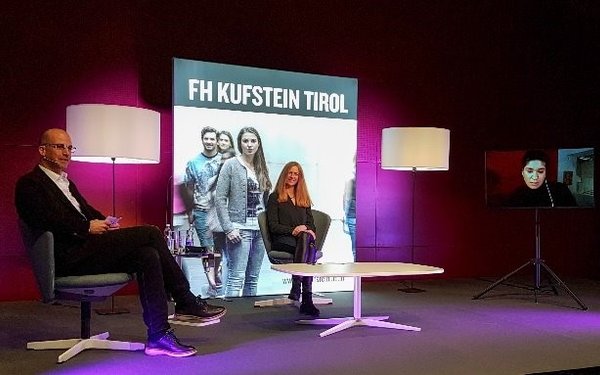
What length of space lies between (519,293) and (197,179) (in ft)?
10.6

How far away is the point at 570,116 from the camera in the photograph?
24.7 feet

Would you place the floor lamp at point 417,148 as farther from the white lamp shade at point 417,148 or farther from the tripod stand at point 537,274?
the tripod stand at point 537,274

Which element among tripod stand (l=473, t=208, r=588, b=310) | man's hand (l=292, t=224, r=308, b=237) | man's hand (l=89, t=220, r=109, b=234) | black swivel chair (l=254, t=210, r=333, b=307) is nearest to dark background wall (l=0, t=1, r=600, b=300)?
black swivel chair (l=254, t=210, r=333, b=307)

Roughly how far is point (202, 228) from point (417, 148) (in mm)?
2086

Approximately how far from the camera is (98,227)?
3203mm

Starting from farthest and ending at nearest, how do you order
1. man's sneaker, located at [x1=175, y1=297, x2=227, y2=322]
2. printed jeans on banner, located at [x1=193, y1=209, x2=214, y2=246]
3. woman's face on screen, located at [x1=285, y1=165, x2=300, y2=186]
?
printed jeans on banner, located at [x1=193, y1=209, x2=214, y2=246] → woman's face on screen, located at [x1=285, y1=165, x2=300, y2=186] → man's sneaker, located at [x1=175, y1=297, x2=227, y2=322]

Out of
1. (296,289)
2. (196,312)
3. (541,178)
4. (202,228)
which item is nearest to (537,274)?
(541,178)

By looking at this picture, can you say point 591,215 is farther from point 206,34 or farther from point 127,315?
point 127,315

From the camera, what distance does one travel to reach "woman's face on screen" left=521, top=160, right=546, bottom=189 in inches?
215

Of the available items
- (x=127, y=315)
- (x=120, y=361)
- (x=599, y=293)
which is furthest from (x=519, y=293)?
(x=120, y=361)

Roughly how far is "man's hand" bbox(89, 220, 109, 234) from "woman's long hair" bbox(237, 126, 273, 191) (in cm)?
231

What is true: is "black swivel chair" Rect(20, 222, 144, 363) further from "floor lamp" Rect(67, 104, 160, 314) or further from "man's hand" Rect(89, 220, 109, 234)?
→ "floor lamp" Rect(67, 104, 160, 314)

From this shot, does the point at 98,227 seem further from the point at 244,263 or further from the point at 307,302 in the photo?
the point at 244,263

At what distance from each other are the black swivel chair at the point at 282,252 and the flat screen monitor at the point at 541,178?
5.35 ft
